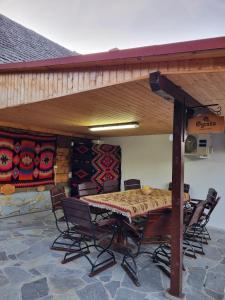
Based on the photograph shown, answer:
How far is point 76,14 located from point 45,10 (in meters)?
0.86

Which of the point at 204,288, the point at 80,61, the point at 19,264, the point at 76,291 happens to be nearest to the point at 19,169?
the point at 19,264

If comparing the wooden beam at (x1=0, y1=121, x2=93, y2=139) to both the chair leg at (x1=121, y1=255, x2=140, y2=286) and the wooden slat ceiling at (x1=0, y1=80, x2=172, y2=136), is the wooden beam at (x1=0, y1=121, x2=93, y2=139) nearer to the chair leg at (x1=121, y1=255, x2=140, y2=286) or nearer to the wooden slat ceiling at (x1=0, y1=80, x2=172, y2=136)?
the wooden slat ceiling at (x1=0, y1=80, x2=172, y2=136)

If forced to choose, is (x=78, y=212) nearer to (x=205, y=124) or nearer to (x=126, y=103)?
(x=126, y=103)

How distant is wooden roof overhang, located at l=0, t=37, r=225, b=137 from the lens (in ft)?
Result: 6.11

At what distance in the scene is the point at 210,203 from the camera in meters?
3.91

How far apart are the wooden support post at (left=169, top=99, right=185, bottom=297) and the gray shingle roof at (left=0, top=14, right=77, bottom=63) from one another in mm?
3454

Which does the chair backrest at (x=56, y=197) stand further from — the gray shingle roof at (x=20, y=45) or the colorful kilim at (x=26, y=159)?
the gray shingle roof at (x=20, y=45)

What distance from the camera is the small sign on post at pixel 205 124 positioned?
2821 millimetres

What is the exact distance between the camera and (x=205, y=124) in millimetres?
2914

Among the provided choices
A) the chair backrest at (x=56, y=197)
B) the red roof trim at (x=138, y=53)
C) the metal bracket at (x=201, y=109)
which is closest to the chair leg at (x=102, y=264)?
the chair backrest at (x=56, y=197)

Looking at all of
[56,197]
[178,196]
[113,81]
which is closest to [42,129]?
[56,197]

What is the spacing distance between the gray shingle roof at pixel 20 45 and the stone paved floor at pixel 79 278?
331 cm

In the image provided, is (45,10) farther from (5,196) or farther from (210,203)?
(210,203)

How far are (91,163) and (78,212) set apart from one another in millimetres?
3770
